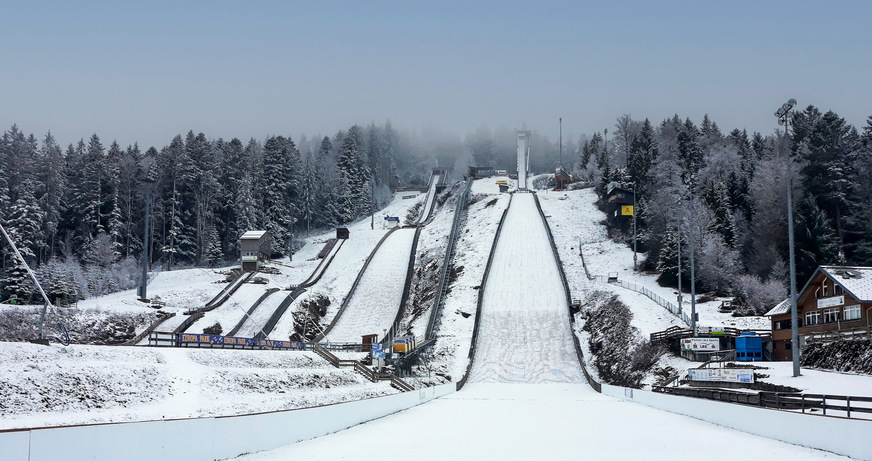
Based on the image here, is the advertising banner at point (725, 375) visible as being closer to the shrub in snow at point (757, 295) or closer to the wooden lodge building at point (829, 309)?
the wooden lodge building at point (829, 309)

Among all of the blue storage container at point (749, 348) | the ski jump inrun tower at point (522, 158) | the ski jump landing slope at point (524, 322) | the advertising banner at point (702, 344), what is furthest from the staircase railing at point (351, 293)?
the ski jump inrun tower at point (522, 158)

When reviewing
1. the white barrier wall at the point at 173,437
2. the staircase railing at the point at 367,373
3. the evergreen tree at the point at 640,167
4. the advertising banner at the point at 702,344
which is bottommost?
the staircase railing at the point at 367,373

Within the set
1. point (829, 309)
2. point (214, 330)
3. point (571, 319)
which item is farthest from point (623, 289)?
point (214, 330)

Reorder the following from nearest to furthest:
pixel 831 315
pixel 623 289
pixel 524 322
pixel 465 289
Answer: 1. pixel 831 315
2. pixel 524 322
3. pixel 623 289
4. pixel 465 289

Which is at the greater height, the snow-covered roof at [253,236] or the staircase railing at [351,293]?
the snow-covered roof at [253,236]

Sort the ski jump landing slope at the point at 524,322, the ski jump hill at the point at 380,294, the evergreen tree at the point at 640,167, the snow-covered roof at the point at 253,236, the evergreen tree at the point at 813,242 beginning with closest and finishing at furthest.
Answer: the ski jump landing slope at the point at 524,322
the evergreen tree at the point at 813,242
the ski jump hill at the point at 380,294
the snow-covered roof at the point at 253,236
the evergreen tree at the point at 640,167

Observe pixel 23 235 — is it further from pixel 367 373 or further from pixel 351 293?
pixel 367 373
